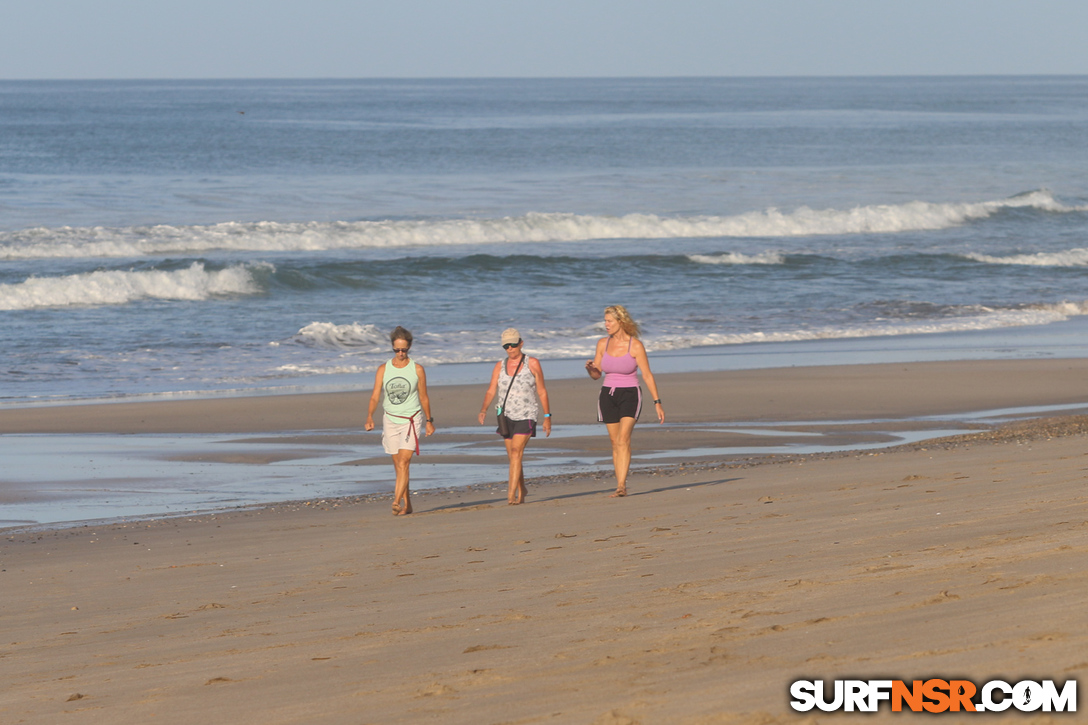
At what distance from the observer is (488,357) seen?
59.1 ft

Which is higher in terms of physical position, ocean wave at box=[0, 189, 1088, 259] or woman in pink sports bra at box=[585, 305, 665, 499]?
ocean wave at box=[0, 189, 1088, 259]

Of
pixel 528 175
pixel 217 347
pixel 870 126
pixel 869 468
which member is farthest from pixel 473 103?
pixel 869 468

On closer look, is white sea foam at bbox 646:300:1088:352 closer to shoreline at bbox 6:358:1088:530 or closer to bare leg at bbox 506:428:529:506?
shoreline at bbox 6:358:1088:530

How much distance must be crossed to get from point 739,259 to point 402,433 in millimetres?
21650

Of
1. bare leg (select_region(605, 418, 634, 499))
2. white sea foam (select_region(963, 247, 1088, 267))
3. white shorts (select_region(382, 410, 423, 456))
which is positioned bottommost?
bare leg (select_region(605, 418, 634, 499))

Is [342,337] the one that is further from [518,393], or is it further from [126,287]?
[518,393]

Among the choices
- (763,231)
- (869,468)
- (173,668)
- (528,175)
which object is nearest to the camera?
(173,668)

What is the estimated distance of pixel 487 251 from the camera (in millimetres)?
30750

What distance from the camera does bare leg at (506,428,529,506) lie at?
846 centimetres

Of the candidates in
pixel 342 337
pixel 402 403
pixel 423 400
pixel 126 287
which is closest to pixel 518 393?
pixel 423 400

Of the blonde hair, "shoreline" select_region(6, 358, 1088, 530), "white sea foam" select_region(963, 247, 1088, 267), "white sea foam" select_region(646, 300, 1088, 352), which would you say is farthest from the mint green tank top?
"white sea foam" select_region(963, 247, 1088, 267)

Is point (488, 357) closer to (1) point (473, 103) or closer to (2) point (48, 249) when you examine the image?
(2) point (48, 249)

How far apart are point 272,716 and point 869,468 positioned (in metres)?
6.36

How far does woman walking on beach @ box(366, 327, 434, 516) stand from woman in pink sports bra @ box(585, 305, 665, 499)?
4.23 ft
